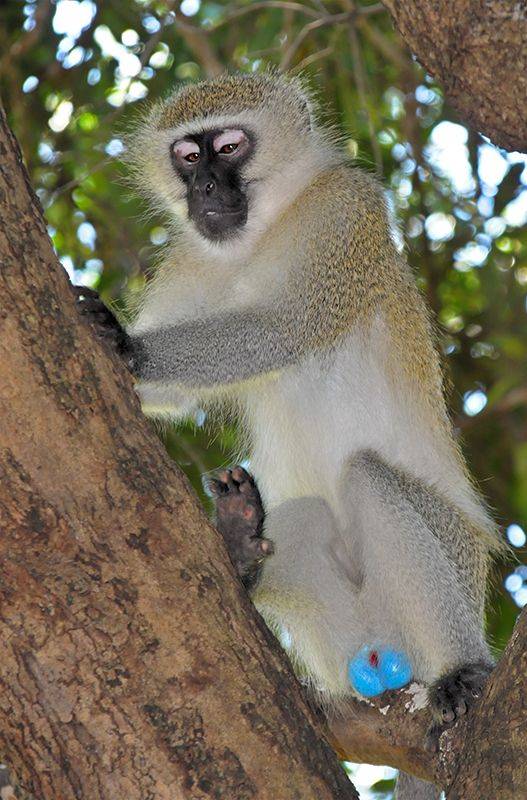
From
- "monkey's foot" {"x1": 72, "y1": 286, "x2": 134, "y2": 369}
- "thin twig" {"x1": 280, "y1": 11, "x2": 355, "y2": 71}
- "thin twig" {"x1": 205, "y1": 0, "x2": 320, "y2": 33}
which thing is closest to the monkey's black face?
"monkey's foot" {"x1": 72, "y1": 286, "x2": 134, "y2": 369}

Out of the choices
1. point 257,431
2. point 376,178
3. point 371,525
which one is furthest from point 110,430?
point 376,178

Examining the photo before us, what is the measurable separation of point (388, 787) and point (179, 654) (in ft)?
12.0

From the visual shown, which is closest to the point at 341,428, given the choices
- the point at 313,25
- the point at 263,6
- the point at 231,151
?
the point at 231,151

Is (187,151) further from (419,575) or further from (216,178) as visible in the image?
(419,575)

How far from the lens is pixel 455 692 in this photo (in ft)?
12.9

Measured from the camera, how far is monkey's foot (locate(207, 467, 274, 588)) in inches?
170

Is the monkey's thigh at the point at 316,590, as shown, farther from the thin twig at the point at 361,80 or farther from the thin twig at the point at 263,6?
the thin twig at the point at 263,6

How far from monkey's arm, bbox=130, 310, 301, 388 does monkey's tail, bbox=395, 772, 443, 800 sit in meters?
1.72

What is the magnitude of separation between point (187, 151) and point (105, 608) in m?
2.95

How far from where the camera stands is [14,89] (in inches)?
265

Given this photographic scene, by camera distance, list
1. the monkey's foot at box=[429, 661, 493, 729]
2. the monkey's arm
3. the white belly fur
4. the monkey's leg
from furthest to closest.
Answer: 1. the white belly fur
2. the monkey's arm
3. the monkey's leg
4. the monkey's foot at box=[429, 661, 493, 729]

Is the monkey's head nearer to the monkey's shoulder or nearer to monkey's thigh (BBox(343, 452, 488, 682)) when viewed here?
the monkey's shoulder

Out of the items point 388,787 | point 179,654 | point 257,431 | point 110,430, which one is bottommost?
point 388,787

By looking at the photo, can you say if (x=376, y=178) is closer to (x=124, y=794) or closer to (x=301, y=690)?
(x=301, y=690)
